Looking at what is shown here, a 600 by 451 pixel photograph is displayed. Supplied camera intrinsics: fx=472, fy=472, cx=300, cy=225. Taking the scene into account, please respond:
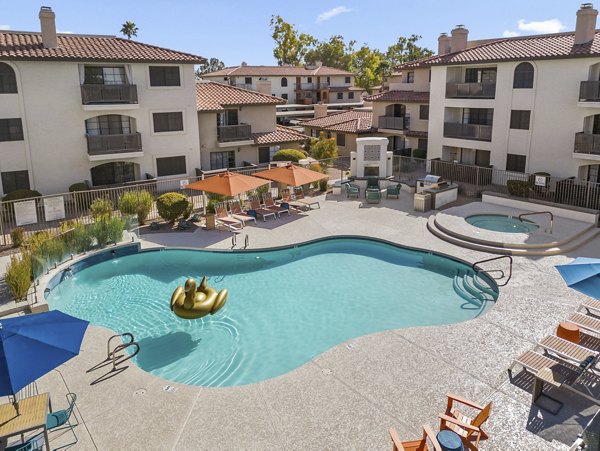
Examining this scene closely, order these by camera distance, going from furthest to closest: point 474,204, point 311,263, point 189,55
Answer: point 189,55 → point 474,204 → point 311,263

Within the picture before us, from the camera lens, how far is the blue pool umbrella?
10.8 meters

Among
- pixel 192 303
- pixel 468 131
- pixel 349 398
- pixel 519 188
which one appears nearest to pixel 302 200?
pixel 519 188

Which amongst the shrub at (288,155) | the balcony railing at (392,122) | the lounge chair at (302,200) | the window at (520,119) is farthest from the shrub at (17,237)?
the balcony railing at (392,122)

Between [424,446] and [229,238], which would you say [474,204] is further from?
[424,446]

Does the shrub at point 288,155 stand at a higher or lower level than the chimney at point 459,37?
lower

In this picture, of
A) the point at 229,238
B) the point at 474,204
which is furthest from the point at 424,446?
the point at 474,204

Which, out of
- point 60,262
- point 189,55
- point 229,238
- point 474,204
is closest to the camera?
point 60,262

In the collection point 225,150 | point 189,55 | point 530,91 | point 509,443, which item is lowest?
point 509,443

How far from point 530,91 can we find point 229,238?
21.4m

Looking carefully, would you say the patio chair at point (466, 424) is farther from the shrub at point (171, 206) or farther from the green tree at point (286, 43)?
the green tree at point (286, 43)

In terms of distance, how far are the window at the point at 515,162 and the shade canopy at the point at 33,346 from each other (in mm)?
29707

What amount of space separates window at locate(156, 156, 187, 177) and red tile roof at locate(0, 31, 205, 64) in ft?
21.8

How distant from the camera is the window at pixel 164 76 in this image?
32125mm

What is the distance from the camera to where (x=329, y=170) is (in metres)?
38.5
